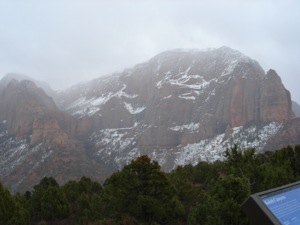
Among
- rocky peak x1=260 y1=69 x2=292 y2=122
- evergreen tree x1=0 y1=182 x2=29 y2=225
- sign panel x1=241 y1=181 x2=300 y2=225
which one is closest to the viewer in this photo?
sign panel x1=241 y1=181 x2=300 y2=225

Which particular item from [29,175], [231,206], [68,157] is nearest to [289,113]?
[68,157]

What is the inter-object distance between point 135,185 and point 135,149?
173369 millimetres

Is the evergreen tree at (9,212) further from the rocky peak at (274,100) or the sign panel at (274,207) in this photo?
the rocky peak at (274,100)

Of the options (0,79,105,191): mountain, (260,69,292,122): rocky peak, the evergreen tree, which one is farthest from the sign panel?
(260,69,292,122): rocky peak

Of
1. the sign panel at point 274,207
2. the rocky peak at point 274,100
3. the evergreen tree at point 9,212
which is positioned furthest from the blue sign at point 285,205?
the rocky peak at point 274,100

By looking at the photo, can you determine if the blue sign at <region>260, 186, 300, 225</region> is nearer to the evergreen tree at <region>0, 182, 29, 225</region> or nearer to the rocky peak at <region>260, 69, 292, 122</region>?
the evergreen tree at <region>0, 182, 29, 225</region>

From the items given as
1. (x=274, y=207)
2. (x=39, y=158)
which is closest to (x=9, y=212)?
(x=274, y=207)

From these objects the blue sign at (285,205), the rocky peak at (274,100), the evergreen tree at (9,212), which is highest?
the blue sign at (285,205)

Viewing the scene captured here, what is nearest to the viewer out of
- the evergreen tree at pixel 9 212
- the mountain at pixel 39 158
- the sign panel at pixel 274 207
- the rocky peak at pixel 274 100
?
the sign panel at pixel 274 207

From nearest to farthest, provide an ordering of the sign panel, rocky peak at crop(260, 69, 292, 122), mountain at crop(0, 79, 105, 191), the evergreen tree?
1. the sign panel
2. the evergreen tree
3. mountain at crop(0, 79, 105, 191)
4. rocky peak at crop(260, 69, 292, 122)

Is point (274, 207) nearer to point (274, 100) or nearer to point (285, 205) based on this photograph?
point (285, 205)

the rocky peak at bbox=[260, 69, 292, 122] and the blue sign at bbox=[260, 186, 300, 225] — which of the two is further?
the rocky peak at bbox=[260, 69, 292, 122]

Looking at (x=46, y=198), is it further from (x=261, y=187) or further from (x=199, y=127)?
(x=199, y=127)

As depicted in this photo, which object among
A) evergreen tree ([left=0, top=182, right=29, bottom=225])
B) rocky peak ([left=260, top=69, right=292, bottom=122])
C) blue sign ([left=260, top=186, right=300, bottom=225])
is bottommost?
rocky peak ([left=260, top=69, right=292, bottom=122])
